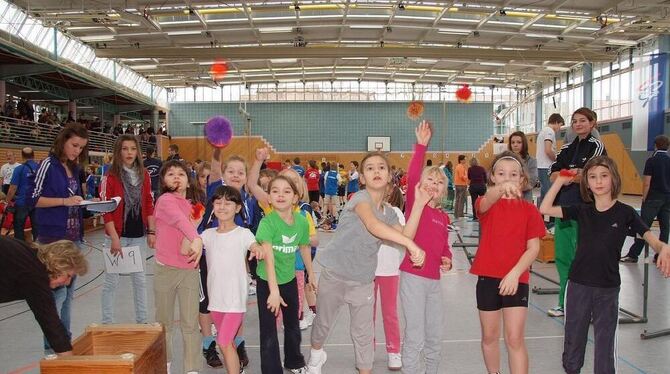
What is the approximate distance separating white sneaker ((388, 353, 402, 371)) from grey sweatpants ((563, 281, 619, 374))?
1084mm

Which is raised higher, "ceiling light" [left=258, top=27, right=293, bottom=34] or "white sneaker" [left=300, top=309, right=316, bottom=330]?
"ceiling light" [left=258, top=27, right=293, bottom=34]

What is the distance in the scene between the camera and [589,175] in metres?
3.10

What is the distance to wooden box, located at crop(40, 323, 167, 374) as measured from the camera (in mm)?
2549

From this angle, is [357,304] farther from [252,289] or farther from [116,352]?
[252,289]

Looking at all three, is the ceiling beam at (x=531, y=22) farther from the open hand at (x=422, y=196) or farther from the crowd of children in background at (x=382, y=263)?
the open hand at (x=422, y=196)

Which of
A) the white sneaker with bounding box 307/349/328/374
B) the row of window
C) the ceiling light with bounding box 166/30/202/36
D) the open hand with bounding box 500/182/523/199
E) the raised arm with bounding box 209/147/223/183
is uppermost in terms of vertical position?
the ceiling light with bounding box 166/30/202/36

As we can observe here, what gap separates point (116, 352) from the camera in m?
3.27

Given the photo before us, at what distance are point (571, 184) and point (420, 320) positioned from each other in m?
2.14

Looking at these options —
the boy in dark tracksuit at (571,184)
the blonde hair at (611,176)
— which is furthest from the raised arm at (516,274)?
the boy in dark tracksuit at (571,184)

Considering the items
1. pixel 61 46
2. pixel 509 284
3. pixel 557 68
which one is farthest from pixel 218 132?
pixel 557 68

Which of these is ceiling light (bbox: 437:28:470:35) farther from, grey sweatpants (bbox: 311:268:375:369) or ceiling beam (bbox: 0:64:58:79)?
grey sweatpants (bbox: 311:268:375:369)

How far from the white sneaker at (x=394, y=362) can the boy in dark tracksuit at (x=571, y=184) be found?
5.63ft

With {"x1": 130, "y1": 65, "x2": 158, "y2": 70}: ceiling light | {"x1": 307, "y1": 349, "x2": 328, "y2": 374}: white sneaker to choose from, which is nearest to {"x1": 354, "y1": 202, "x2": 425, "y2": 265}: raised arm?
{"x1": 307, "y1": 349, "x2": 328, "y2": 374}: white sneaker

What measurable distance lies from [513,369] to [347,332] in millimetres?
1834
